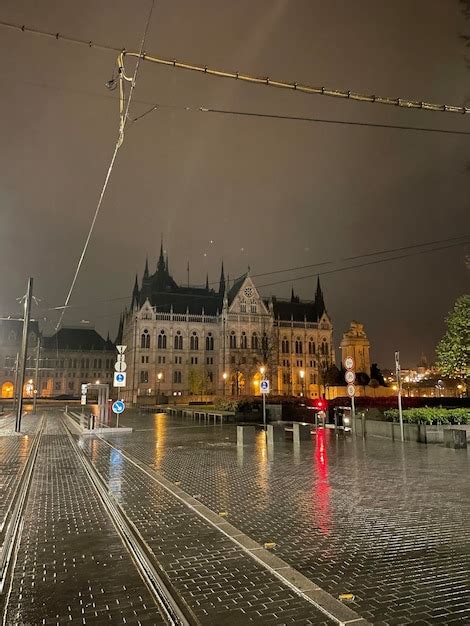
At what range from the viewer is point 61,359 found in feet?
363

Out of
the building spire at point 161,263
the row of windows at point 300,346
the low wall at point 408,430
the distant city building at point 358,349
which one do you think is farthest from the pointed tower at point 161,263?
the low wall at point 408,430

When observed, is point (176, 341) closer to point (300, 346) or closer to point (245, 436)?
point (300, 346)

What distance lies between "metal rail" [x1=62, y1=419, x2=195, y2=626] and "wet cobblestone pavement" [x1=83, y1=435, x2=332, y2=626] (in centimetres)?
9

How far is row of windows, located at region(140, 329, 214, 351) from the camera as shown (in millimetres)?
89188

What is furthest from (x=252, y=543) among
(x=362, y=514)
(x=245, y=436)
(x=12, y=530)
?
(x=245, y=436)

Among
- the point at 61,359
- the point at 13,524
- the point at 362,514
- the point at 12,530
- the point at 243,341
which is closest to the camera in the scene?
the point at 12,530

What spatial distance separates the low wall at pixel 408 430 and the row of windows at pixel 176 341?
232ft

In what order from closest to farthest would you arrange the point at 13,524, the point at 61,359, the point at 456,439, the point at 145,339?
the point at 13,524 → the point at 456,439 → the point at 145,339 → the point at 61,359

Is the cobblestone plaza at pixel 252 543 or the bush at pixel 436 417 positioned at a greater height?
the bush at pixel 436 417

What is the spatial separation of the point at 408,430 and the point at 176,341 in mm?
75011

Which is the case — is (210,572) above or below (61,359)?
below

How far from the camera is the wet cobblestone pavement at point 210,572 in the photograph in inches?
162

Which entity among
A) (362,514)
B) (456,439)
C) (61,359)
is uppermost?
(61,359)

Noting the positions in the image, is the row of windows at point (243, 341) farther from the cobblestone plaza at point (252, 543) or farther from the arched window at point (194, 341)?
the cobblestone plaza at point (252, 543)
